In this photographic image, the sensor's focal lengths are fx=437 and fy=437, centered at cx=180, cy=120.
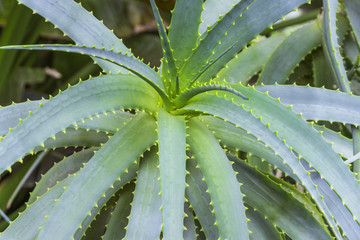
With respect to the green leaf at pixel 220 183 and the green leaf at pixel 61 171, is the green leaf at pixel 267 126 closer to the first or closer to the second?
the green leaf at pixel 220 183

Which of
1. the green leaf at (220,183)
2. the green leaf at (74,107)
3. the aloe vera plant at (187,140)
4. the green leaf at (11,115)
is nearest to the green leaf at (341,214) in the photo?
the aloe vera plant at (187,140)

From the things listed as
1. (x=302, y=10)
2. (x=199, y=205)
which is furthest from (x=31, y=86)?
(x=199, y=205)

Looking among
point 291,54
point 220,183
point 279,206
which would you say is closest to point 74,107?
point 220,183

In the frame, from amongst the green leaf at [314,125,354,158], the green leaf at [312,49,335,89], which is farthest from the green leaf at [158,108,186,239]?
the green leaf at [312,49,335,89]

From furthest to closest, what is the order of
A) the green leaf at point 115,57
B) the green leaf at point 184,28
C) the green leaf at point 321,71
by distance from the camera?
1. the green leaf at point 321,71
2. the green leaf at point 184,28
3. the green leaf at point 115,57

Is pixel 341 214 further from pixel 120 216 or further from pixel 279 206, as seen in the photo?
pixel 120 216
